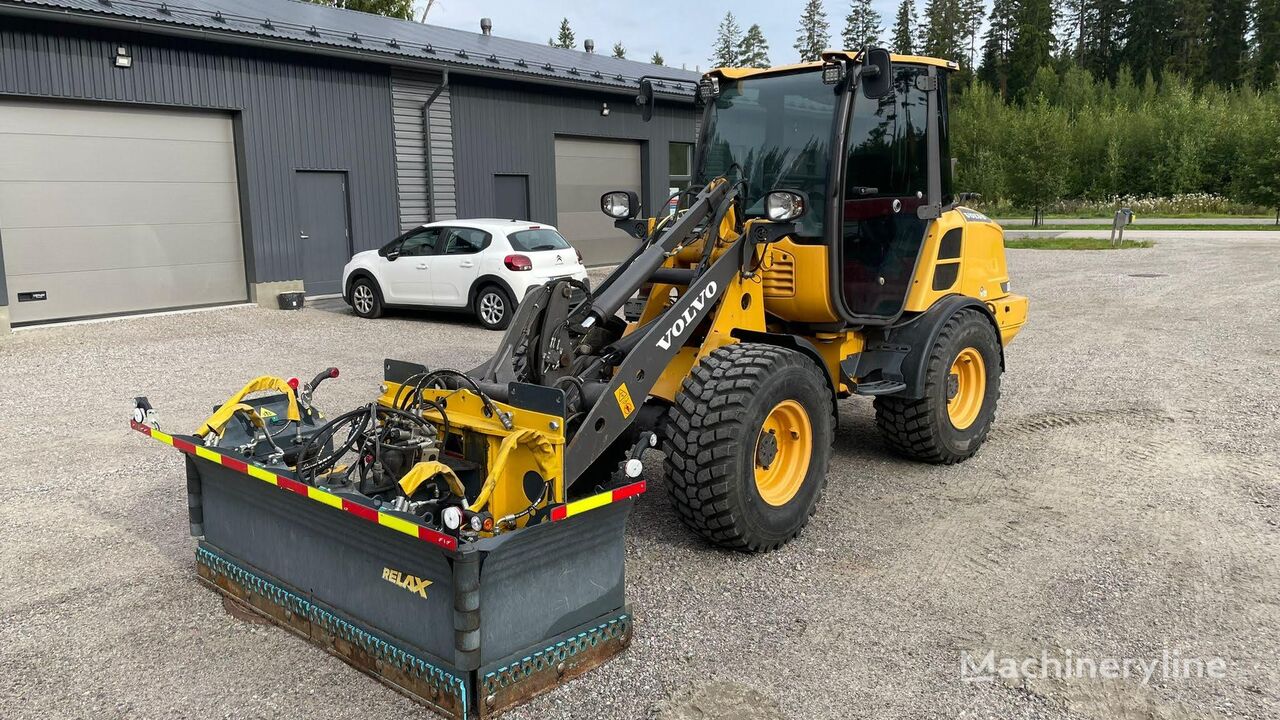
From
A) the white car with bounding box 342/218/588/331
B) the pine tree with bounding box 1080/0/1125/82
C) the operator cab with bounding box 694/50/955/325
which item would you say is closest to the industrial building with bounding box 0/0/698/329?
the white car with bounding box 342/218/588/331

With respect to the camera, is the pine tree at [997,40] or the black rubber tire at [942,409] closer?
the black rubber tire at [942,409]

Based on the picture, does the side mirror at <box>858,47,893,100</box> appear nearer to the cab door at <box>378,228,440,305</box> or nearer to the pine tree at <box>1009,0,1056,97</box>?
the cab door at <box>378,228,440,305</box>

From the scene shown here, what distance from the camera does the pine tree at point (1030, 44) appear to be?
7150 centimetres

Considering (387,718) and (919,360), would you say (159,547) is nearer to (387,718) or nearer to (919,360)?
(387,718)

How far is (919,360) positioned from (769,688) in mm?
2908

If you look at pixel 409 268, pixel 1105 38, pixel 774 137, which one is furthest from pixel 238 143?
pixel 1105 38

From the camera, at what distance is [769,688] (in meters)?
3.58

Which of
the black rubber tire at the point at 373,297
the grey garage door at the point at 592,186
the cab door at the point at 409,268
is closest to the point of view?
the cab door at the point at 409,268

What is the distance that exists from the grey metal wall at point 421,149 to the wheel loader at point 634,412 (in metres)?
11.5

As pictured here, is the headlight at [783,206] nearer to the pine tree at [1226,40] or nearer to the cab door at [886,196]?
the cab door at [886,196]

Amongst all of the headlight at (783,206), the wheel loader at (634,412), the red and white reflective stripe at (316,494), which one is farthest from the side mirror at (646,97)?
the red and white reflective stripe at (316,494)

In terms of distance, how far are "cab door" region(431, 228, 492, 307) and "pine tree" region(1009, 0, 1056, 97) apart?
66.3m

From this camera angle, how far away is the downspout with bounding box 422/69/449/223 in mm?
16798

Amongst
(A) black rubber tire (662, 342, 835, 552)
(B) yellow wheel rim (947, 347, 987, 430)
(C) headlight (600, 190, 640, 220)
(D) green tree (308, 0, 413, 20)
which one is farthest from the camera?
(D) green tree (308, 0, 413, 20)
